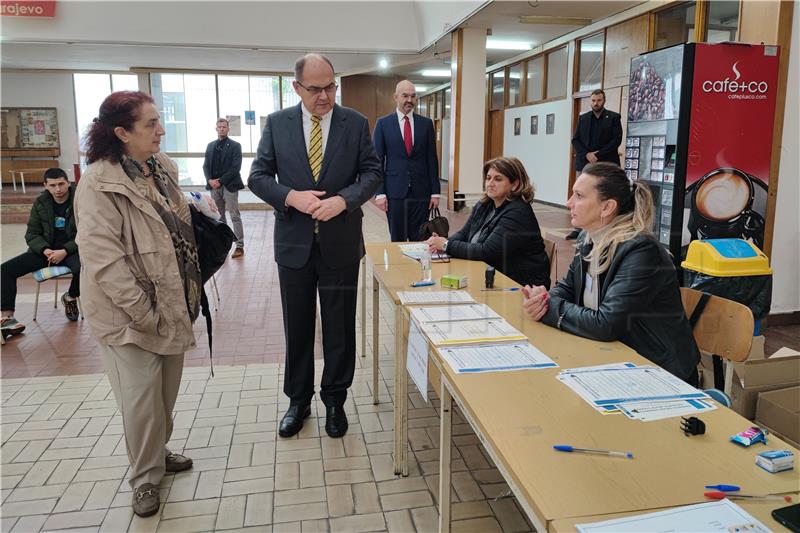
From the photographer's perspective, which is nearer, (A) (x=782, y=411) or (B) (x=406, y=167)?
(A) (x=782, y=411)

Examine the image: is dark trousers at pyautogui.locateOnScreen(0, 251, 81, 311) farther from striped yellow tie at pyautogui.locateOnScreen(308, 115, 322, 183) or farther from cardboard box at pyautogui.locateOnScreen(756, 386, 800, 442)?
cardboard box at pyautogui.locateOnScreen(756, 386, 800, 442)

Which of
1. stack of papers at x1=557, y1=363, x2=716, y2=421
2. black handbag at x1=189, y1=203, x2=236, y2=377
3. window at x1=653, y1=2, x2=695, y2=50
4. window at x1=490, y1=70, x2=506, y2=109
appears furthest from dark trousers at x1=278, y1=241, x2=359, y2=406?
window at x1=490, y1=70, x2=506, y2=109

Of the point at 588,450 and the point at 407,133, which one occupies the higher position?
the point at 407,133

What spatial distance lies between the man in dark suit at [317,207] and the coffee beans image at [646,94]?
102 inches

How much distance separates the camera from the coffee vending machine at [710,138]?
13.4ft

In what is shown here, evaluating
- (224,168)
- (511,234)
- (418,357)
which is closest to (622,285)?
(418,357)

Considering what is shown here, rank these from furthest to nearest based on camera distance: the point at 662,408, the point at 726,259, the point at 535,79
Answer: the point at 535,79 → the point at 726,259 → the point at 662,408

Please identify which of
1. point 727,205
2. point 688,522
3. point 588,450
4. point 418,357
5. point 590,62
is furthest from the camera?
point 590,62

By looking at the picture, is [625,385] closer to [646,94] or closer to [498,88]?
[646,94]

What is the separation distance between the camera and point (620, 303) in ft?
6.57

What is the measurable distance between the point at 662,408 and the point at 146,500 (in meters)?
2.00

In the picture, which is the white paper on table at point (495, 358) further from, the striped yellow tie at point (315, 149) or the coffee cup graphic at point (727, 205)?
the coffee cup graphic at point (727, 205)

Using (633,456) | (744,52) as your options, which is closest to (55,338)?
(633,456)

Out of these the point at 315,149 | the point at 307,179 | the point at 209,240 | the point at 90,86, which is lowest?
Result: the point at 209,240
